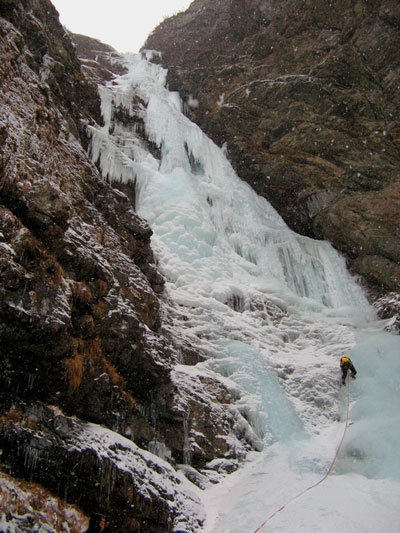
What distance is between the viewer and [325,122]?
52.4 feet

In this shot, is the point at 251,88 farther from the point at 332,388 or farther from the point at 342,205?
the point at 332,388

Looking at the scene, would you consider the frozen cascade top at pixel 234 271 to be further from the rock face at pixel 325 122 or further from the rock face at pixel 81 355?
the rock face at pixel 81 355

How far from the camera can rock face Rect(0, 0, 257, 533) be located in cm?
457

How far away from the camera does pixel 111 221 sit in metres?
8.60

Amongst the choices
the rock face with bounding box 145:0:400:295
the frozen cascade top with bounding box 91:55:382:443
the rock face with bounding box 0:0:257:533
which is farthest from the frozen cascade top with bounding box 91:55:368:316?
the rock face with bounding box 0:0:257:533

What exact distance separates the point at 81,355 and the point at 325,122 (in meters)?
13.8

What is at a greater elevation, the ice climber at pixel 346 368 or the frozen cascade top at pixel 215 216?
→ the frozen cascade top at pixel 215 216

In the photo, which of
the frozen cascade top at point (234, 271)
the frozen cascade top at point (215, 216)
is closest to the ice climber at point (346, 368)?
the frozen cascade top at point (234, 271)

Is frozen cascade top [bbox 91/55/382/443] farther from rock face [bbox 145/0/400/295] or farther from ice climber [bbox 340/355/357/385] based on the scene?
rock face [bbox 145/0/400/295]

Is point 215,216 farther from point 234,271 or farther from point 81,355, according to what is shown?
point 81,355

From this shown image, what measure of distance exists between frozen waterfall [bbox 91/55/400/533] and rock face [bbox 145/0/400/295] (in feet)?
2.75

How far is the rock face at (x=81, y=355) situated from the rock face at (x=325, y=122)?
873 cm

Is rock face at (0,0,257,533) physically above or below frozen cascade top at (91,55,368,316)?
below

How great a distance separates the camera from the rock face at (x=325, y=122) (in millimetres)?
14766
